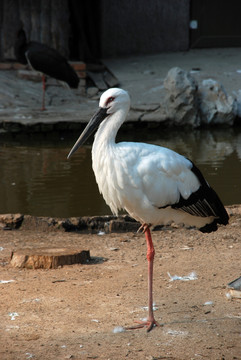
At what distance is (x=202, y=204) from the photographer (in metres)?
4.41

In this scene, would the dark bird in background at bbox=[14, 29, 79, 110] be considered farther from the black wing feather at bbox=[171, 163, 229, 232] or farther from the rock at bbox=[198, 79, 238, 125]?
the black wing feather at bbox=[171, 163, 229, 232]

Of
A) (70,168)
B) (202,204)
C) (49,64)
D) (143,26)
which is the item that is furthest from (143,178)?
(143,26)

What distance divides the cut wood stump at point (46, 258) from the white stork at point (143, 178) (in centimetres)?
79

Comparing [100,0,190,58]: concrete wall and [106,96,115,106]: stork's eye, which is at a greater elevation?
[106,96,115,106]: stork's eye

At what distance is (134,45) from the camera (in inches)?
569

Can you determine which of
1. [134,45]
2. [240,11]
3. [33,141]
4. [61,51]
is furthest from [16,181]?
[240,11]

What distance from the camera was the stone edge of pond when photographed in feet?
19.5

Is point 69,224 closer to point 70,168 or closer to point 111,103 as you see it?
point 111,103

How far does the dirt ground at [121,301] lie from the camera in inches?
146

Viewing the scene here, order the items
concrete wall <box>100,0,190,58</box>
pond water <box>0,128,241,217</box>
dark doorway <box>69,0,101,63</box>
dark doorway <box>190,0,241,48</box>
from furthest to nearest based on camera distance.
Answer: dark doorway <box>190,0,241,48</box>, concrete wall <box>100,0,190,58</box>, dark doorway <box>69,0,101,63</box>, pond water <box>0,128,241,217</box>

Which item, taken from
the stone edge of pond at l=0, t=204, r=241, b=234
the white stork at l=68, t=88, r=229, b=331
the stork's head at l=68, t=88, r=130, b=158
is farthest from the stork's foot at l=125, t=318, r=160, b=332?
the stone edge of pond at l=0, t=204, r=241, b=234

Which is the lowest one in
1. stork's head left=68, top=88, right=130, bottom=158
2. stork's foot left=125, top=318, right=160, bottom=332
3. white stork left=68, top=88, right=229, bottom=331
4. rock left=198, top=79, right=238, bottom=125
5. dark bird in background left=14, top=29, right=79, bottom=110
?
rock left=198, top=79, right=238, bottom=125

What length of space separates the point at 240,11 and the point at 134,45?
2394 millimetres

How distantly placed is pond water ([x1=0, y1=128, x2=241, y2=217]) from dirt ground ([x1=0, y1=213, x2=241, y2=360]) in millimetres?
1454
